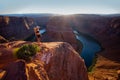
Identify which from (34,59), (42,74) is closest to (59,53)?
(34,59)

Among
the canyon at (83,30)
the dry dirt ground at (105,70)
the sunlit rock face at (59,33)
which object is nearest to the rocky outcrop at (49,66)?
the dry dirt ground at (105,70)

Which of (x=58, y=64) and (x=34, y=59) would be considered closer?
(x=34, y=59)

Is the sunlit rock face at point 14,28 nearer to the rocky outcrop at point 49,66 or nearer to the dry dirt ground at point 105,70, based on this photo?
the dry dirt ground at point 105,70

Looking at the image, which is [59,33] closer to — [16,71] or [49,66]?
[49,66]

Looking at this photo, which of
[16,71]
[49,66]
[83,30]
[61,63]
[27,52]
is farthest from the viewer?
[83,30]

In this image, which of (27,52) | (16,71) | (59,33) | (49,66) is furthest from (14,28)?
(16,71)

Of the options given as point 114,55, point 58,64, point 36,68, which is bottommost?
point 114,55

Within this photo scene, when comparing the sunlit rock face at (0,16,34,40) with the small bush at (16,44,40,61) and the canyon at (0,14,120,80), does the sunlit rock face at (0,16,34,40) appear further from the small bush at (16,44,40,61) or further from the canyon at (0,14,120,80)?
the small bush at (16,44,40,61)

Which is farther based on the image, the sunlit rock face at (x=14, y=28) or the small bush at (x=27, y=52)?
the sunlit rock face at (x=14, y=28)

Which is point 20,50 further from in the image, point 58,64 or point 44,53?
point 58,64
